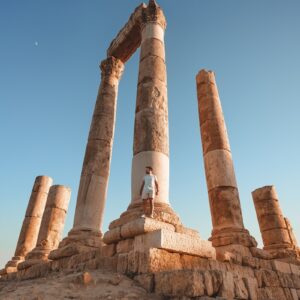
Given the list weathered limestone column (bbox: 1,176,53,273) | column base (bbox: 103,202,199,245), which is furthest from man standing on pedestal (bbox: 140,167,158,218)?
weathered limestone column (bbox: 1,176,53,273)

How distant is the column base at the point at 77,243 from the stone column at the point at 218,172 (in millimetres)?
4560

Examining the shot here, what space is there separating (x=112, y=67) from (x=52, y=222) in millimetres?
9883

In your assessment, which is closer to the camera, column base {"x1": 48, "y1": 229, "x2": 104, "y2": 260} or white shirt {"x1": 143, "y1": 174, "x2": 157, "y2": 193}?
white shirt {"x1": 143, "y1": 174, "x2": 157, "y2": 193}

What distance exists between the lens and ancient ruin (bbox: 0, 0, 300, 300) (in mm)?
5680

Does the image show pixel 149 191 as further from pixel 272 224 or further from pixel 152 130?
pixel 272 224

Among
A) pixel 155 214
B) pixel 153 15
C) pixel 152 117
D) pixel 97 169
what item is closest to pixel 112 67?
pixel 153 15

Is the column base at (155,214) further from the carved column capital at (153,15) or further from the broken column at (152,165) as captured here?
the carved column capital at (153,15)

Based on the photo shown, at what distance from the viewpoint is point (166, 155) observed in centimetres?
985

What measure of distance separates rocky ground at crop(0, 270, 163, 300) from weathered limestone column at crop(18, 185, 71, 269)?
9.53 meters

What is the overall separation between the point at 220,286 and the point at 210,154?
8650 millimetres

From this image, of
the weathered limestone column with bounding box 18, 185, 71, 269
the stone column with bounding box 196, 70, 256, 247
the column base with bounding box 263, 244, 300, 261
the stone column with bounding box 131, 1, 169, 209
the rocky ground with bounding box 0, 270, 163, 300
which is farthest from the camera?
the weathered limestone column with bounding box 18, 185, 71, 269

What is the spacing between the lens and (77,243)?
10352 mm

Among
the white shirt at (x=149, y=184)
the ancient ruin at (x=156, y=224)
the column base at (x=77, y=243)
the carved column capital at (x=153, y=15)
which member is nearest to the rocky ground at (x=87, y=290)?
the ancient ruin at (x=156, y=224)

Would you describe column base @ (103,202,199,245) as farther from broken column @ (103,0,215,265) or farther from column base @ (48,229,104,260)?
column base @ (48,229,104,260)
